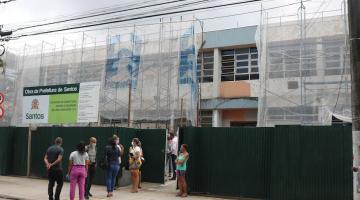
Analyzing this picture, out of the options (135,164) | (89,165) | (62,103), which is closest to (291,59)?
(135,164)

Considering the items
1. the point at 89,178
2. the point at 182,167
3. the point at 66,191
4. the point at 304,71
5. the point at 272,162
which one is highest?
the point at 304,71

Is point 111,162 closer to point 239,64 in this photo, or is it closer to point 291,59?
point 291,59

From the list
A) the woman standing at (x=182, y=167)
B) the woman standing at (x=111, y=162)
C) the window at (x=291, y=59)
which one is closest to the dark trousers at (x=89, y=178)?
the woman standing at (x=111, y=162)

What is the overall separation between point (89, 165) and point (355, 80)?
27.4 ft

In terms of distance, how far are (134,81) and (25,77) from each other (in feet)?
27.7

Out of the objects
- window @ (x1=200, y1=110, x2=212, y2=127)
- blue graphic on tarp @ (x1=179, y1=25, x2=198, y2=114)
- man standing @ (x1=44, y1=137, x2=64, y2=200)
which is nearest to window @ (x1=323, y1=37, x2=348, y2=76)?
blue graphic on tarp @ (x1=179, y1=25, x2=198, y2=114)

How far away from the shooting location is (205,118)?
2836cm

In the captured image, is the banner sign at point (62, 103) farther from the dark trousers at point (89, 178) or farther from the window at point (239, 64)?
the window at point (239, 64)

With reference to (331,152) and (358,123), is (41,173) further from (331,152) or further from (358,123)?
(358,123)

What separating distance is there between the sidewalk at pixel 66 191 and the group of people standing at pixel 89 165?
0.36 metres

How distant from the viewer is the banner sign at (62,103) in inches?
680

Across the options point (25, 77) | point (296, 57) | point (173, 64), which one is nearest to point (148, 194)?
point (296, 57)

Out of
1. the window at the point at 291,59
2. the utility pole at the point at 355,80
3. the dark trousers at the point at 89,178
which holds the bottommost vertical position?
the dark trousers at the point at 89,178

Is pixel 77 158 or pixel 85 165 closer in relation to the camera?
pixel 77 158
